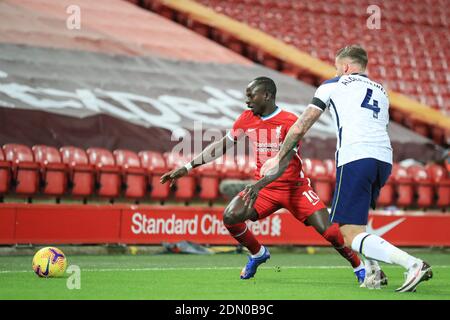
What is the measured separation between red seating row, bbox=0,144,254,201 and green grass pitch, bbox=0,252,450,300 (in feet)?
5.08

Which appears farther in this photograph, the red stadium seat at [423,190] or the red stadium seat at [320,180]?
the red stadium seat at [423,190]

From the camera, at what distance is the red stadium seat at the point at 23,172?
13195mm

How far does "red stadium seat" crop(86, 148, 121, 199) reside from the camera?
14047 millimetres

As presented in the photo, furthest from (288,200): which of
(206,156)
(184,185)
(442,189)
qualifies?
(442,189)

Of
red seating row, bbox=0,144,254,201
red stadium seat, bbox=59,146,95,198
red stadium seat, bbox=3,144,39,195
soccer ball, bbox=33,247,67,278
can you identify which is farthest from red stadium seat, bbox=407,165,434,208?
soccer ball, bbox=33,247,67,278

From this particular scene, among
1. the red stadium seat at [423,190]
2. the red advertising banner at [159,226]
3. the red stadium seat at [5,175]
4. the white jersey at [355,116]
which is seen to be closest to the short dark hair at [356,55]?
the white jersey at [355,116]

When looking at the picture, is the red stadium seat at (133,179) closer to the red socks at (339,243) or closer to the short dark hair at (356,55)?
the red socks at (339,243)

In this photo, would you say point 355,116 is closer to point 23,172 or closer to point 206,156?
point 206,156

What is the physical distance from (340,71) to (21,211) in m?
6.49

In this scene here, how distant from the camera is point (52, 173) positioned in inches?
532

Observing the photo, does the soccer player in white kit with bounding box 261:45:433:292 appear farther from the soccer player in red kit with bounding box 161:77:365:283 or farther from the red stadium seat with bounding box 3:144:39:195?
the red stadium seat with bounding box 3:144:39:195

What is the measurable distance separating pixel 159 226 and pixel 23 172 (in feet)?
7.35
